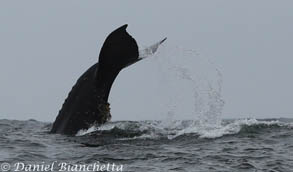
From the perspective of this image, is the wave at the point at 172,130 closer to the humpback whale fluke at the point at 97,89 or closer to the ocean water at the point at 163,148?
the ocean water at the point at 163,148

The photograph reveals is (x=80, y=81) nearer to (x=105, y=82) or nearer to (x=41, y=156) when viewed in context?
(x=105, y=82)

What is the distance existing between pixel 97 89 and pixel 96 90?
3 centimetres

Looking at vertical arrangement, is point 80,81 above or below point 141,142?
above

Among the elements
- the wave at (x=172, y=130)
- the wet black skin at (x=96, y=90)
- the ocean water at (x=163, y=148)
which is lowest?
the ocean water at (x=163, y=148)

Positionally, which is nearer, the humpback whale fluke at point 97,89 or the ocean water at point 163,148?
the ocean water at point 163,148

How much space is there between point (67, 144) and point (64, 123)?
4.39 ft

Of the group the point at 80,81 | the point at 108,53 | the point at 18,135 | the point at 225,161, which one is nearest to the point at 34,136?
the point at 18,135

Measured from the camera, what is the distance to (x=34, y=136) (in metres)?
12.9

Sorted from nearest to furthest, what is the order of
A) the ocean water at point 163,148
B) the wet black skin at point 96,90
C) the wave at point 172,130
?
1. the ocean water at point 163,148
2. the wet black skin at point 96,90
3. the wave at point 172,130

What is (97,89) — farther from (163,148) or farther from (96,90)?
(163,148)

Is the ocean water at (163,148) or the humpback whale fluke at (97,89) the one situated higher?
the humpback whale fluke at (97,89)

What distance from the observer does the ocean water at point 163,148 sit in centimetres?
905

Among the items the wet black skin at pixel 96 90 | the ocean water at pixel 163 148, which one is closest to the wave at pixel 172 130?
the ocean water at pixel 163 148

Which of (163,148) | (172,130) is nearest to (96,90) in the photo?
(163,148)
